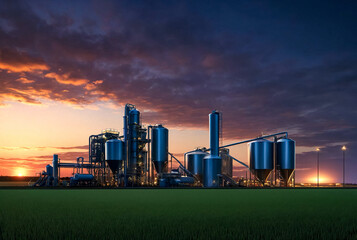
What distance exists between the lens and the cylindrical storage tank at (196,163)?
67.3m

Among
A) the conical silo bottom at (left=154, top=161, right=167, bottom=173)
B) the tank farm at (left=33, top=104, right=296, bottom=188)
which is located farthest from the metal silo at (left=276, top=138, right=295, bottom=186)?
the conical silo bottom at (left=154, top=161, right=167, bottom=173)

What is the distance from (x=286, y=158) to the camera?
63656 mm

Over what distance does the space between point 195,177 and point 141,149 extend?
39.7 ft

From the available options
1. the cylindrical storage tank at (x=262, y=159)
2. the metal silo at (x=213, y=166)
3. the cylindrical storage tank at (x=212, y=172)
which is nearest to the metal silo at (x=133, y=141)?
the metal silo at (x=213, y=166)

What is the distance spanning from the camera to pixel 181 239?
704 centimetres

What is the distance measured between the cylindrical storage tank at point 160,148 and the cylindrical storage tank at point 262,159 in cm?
1678

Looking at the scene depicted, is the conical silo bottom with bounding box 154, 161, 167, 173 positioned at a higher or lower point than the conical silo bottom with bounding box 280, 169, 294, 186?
higher

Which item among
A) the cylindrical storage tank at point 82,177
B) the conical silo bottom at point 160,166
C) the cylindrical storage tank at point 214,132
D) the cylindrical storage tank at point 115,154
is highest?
the cylindrical storage tank at point 214,132

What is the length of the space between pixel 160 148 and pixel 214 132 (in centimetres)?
1081

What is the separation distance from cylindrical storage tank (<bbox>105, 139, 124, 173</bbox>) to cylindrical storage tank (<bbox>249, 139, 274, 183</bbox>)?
24.9m

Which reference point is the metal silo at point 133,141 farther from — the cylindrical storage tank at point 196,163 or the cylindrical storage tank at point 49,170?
the cylindrical storage tank at point 49,170

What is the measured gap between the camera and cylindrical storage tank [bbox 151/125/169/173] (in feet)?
212

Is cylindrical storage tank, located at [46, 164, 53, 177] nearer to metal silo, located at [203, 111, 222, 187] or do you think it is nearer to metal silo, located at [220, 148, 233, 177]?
metal silo, located at [203, 111, 222, 187]

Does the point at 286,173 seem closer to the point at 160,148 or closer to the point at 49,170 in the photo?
the point at 160,148
